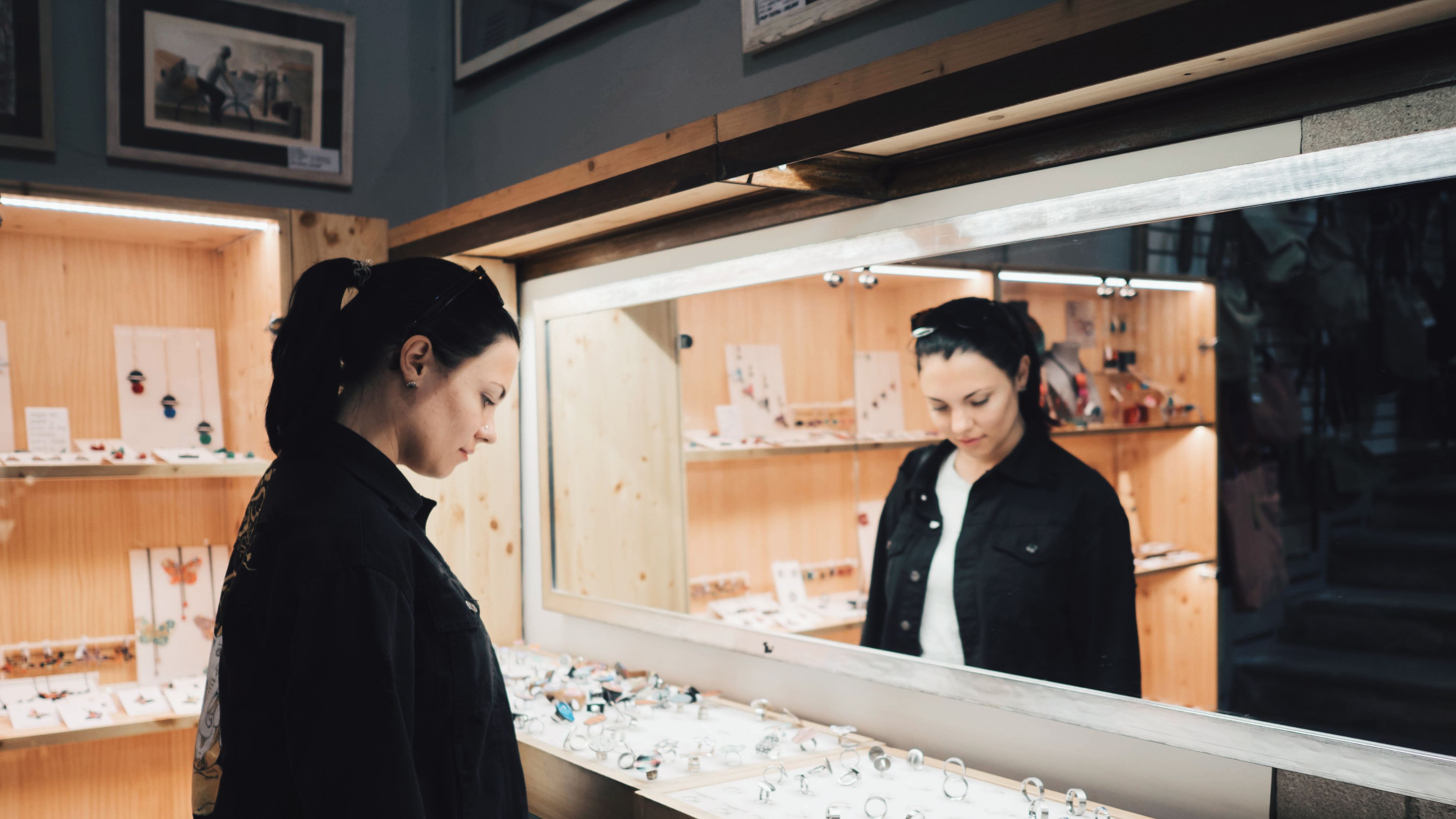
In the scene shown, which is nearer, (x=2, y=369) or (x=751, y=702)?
(x=751, y=702)

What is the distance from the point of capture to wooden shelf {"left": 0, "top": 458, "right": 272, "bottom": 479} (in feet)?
8.85

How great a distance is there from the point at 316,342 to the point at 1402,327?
143 cm

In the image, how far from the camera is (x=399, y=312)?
144 cm

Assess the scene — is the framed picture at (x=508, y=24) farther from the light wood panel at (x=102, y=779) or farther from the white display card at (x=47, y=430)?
the light wood panel at (x=102, y=779)

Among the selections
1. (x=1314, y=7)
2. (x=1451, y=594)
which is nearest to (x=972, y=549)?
(x=1451, y=594)

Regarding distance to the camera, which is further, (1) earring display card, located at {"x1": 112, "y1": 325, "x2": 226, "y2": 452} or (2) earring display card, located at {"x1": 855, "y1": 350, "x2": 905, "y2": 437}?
(1) earring display card, located at {"x1": 112, "y1": 325, "x2": 226, "y2": 452}

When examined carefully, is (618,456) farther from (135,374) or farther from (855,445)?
(135,374)

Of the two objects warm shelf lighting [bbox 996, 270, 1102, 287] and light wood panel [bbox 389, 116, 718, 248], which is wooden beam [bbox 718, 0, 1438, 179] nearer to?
light wood panel [bbox 389, 116, 718, 248]

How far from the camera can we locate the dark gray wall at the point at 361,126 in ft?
10.7

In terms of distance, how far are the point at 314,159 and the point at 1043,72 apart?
3.01 meters

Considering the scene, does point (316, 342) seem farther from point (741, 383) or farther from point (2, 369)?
point (2, 369)

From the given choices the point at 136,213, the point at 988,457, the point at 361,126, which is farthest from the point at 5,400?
the point at 988,457

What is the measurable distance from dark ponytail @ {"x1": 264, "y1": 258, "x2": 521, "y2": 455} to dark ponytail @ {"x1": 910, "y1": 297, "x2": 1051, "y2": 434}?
841 mm

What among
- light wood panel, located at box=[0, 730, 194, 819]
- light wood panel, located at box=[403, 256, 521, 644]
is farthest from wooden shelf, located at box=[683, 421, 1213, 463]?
light wood panel, located at box=[0, 730, 194, 819]
